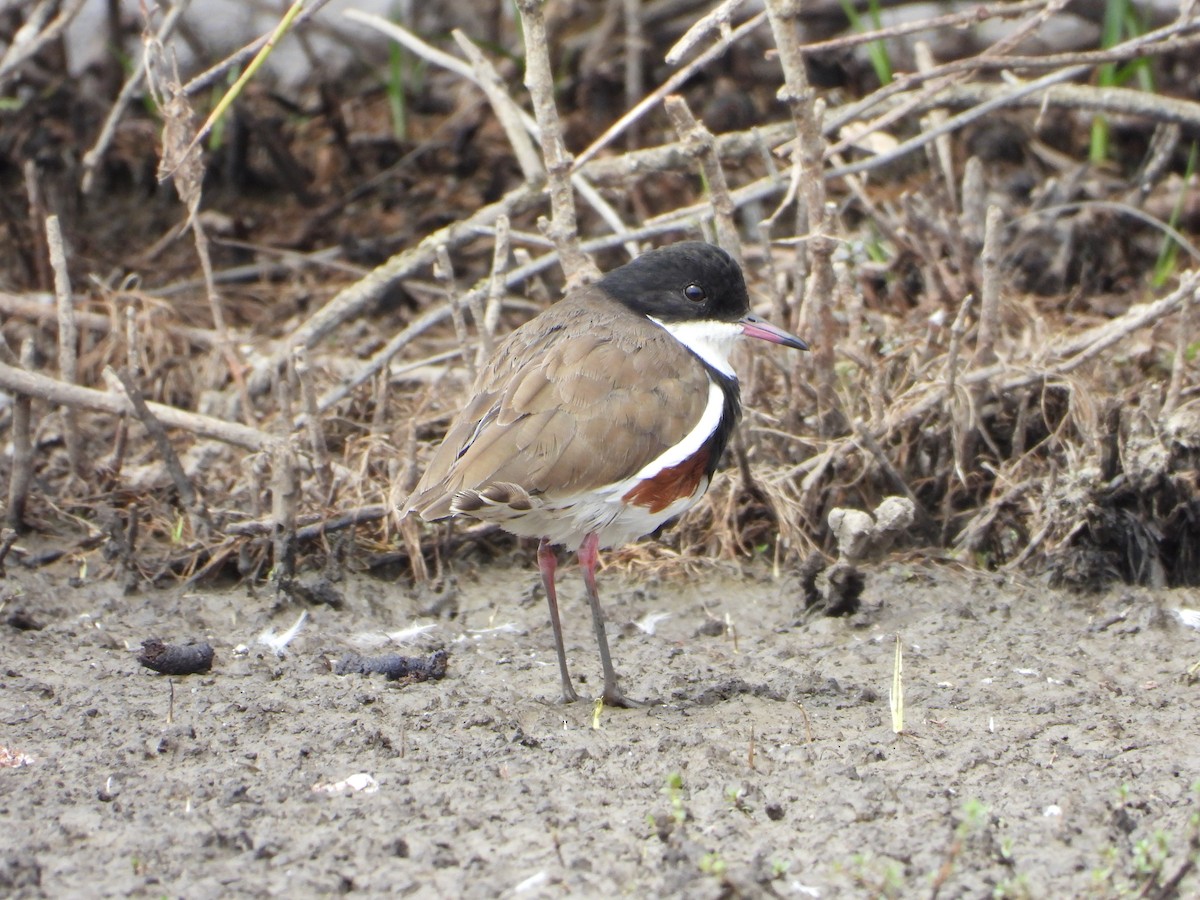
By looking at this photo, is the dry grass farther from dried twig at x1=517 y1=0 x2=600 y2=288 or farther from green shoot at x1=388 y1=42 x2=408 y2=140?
green shoot at x1=388 y1=42 x2=408 y2=140

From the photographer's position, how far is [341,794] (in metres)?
3.51

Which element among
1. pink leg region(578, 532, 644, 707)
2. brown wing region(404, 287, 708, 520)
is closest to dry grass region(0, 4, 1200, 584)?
brown wing region(404, 287, 708, 520)

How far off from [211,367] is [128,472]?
2.69 feet

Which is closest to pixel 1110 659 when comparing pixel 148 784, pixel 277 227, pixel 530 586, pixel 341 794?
pixel 530 586

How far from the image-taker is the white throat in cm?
473

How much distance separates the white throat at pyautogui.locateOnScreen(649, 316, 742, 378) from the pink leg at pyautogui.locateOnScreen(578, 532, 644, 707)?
681 mm

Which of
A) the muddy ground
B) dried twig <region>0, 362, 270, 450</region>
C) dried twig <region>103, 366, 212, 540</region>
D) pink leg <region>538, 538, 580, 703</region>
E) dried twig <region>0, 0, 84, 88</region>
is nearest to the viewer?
the muddy ground

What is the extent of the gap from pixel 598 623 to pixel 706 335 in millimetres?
957

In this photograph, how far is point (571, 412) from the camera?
4.27 metres

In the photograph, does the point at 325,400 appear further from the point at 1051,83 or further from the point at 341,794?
the point at 1051,83

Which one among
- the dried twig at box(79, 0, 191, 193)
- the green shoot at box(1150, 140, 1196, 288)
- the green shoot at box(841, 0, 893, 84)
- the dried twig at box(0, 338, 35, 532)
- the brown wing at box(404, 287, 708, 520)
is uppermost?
the dried twig at box(79, 0, 191, 193)

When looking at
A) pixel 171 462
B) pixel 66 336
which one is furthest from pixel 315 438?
pixel 66 336

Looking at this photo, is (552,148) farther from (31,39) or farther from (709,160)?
(31,39)

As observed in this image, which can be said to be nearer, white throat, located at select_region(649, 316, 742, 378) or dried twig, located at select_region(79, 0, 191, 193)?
white throat, located at select_region(649, 316, 742, 378)
